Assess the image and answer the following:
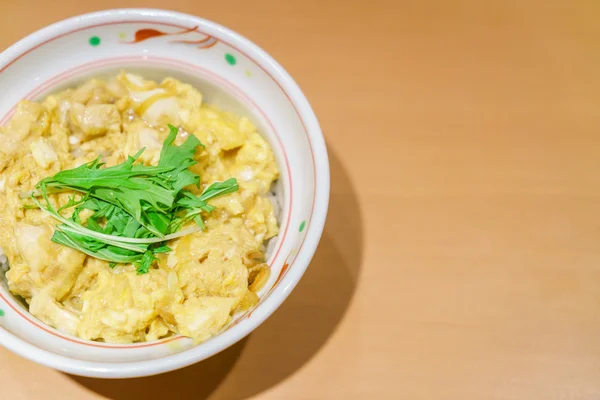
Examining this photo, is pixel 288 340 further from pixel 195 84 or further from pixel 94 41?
pixel 94 41

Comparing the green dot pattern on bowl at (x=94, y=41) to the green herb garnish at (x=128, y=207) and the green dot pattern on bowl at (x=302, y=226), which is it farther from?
the green dot pattern on bowl at (x=302, y=226)

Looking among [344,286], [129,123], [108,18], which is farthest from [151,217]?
[344,286]

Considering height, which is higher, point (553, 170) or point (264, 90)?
point (264, 90)

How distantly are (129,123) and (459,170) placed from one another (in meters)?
1.26

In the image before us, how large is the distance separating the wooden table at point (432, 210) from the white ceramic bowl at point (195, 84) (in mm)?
421

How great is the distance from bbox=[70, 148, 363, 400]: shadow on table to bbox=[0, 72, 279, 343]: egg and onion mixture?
0.36m

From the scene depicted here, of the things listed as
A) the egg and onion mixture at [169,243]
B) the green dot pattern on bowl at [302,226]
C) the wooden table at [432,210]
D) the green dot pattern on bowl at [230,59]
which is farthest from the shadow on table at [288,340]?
the green dot pattern on bowl at [230,59]

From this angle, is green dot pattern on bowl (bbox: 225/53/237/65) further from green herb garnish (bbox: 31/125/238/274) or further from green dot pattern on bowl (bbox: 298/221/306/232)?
green dot pattern on bowl (bbox: 298/221/306/232)

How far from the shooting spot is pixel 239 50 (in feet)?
5.09

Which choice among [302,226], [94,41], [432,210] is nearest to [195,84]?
[94,41]

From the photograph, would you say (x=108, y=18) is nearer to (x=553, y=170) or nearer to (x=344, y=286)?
(x=344, y=286)

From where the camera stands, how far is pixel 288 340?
1.72m

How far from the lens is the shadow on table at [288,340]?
1.61 meters

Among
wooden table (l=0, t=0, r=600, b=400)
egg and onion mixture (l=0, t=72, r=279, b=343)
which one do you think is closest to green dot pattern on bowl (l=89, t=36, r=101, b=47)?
egg and onion mixture (l=0, t=72, r=279, b=343)
